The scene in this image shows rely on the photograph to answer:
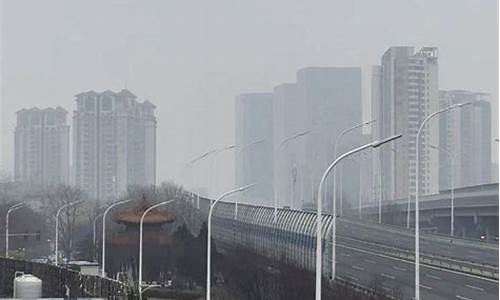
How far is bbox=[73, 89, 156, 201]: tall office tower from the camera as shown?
11586 millimetres

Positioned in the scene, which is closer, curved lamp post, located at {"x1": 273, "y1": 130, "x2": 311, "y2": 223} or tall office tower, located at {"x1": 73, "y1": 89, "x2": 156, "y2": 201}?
curved lamp post, located at {"x1": 273, "y1": 130, "x2": 311, "y2": 223}

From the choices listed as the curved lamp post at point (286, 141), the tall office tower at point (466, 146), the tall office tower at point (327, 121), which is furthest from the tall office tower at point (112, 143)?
the tall office tower at point (466, 146)

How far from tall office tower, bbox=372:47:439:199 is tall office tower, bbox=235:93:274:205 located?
50.7 inches

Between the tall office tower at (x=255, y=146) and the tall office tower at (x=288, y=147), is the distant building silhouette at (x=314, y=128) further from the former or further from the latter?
the tall office tower at (x=255, y=146)

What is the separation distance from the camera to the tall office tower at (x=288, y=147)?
8445 mm

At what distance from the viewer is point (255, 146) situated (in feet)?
31.6

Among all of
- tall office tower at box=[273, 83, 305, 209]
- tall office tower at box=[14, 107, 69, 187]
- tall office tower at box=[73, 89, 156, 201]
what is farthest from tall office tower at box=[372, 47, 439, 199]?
tall office tower at box=[14, 107, 69, 187]

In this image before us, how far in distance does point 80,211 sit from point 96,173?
0.81 metres

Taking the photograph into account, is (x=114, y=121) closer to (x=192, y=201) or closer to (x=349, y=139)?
(x=192, y=201)

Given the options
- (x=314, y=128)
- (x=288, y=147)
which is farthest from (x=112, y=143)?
(x=314, y=128)

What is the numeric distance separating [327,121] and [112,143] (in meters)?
4.60

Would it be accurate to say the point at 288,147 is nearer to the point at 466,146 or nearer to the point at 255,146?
the point at 255,146

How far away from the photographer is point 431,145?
805 cm

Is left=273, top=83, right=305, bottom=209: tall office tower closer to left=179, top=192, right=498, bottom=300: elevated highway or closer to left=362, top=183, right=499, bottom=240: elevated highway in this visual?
left=179, top=192, right=498, bottom=300: elevated highway
